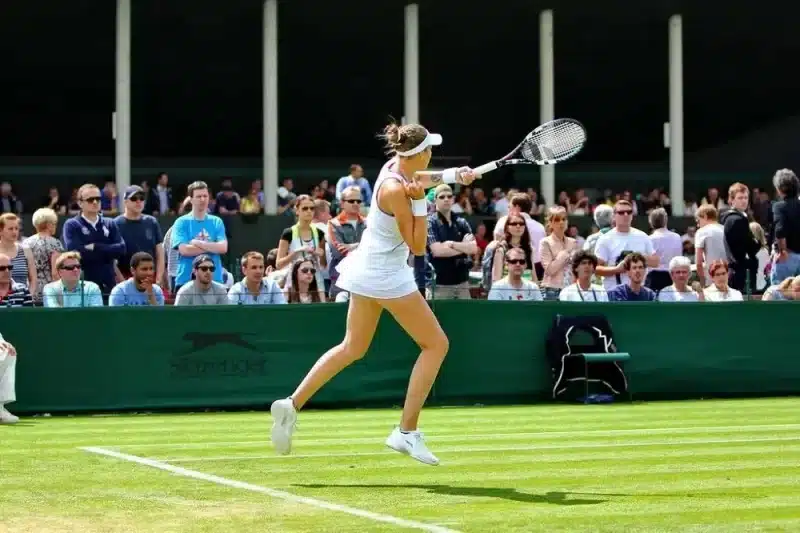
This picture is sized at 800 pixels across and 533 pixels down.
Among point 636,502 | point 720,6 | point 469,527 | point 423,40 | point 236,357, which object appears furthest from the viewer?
point 423,40

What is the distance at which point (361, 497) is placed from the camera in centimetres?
763

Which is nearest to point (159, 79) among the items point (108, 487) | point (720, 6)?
point (720, 6)

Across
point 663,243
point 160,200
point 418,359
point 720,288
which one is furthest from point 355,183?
point 418,359

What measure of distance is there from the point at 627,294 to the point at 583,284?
534 mm

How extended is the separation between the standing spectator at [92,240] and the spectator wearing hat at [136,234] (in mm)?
245

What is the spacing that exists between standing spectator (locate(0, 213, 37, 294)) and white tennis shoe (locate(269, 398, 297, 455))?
6.21 meters

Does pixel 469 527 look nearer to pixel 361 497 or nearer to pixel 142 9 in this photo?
pixel 361 497

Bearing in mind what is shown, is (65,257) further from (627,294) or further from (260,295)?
(627,294)

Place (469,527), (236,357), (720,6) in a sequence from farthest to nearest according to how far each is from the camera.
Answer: (720,6) → (236,357) → (469,527)

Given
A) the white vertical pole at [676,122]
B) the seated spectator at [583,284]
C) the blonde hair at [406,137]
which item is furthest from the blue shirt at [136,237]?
the white vertical pole at [676,122]

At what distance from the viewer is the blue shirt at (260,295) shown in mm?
14328

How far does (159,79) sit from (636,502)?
119 feet

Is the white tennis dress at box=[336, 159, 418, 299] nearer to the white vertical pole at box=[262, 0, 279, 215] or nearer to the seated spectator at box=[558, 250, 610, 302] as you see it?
the seated spectator at box=[558, 250, 610, 302]

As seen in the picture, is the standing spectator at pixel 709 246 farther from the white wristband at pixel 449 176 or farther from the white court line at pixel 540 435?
the white wristband at pixel 449 176
